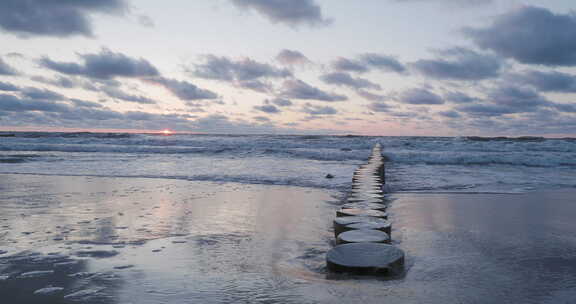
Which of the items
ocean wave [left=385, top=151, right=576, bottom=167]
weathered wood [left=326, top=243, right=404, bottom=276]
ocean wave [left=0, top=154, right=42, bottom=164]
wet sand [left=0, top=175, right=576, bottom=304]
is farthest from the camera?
ocean wave [left=385, top=151, right=576, bottom=167]

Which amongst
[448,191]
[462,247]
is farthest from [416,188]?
[462,247]

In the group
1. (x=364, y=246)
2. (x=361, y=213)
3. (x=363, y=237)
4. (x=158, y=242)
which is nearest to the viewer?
(x=364, y=246)

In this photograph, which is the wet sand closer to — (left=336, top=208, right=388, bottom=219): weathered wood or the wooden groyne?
the wooden groyne

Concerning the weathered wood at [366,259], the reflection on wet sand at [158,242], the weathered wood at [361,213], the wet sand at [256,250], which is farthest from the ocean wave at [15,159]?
the weathered wood at [366,259]

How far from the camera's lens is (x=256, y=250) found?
3.44m

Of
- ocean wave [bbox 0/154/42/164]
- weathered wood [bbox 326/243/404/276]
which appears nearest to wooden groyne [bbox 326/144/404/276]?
weathered wood [bbox 326/243/404/276]

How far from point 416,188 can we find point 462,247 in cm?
488

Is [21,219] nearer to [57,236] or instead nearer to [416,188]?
[57,236]

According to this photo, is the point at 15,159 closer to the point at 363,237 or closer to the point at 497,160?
the point at 363,237

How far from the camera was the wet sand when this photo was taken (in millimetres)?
2434

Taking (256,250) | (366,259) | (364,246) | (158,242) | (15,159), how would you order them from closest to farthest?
(366,259) → (364,246) → (256,250) → (158,242) → (15,159)

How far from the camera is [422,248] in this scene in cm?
356

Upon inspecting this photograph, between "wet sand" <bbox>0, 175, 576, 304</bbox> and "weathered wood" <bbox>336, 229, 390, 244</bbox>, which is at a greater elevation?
"weathered wood" <bbox>336, 229, 390, 244</bbox>

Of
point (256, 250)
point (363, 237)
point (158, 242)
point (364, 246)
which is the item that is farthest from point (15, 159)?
point (364, 246)
